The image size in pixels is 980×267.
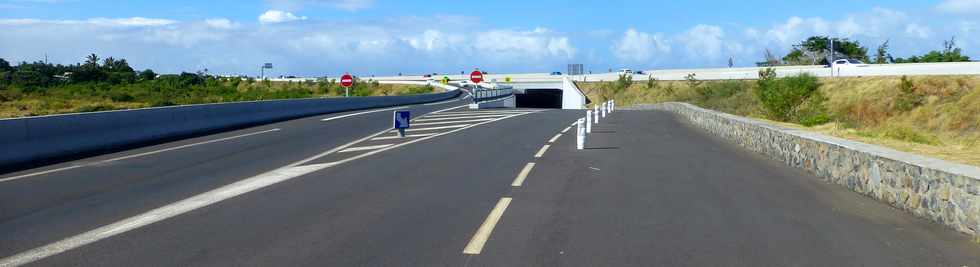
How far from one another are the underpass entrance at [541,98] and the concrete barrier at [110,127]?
2534 inches

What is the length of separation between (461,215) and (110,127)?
12.1 m

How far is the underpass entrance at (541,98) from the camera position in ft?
306

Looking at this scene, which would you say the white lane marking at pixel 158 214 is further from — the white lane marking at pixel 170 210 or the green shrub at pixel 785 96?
the green shrub at pixel 785 96

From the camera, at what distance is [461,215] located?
8516mm

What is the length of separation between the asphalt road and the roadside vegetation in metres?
23.8

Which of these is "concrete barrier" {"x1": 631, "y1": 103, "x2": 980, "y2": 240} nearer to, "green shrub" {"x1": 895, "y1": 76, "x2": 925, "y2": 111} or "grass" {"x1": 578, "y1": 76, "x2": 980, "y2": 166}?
"grass" {"x1": 578, "y1": 76, "x2": 980, "y2": 166}

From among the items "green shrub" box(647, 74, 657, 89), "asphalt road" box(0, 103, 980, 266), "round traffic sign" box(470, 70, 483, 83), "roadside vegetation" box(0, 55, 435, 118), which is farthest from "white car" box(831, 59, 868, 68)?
"asphalt road" box(0, 103, 980, 266)

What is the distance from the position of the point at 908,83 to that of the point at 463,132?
37580 millimetres

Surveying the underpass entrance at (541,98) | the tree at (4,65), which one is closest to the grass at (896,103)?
the underpass entrance at (541,98)

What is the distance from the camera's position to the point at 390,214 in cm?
855

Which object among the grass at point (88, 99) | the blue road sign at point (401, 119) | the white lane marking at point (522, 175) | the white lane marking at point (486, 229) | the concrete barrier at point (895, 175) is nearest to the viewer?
the white lane marking at point (486, 229)

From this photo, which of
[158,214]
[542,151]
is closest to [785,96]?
[542,151]

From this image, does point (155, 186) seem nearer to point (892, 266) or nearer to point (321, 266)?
point (321, 266)

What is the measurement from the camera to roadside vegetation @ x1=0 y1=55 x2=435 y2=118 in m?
42.9
